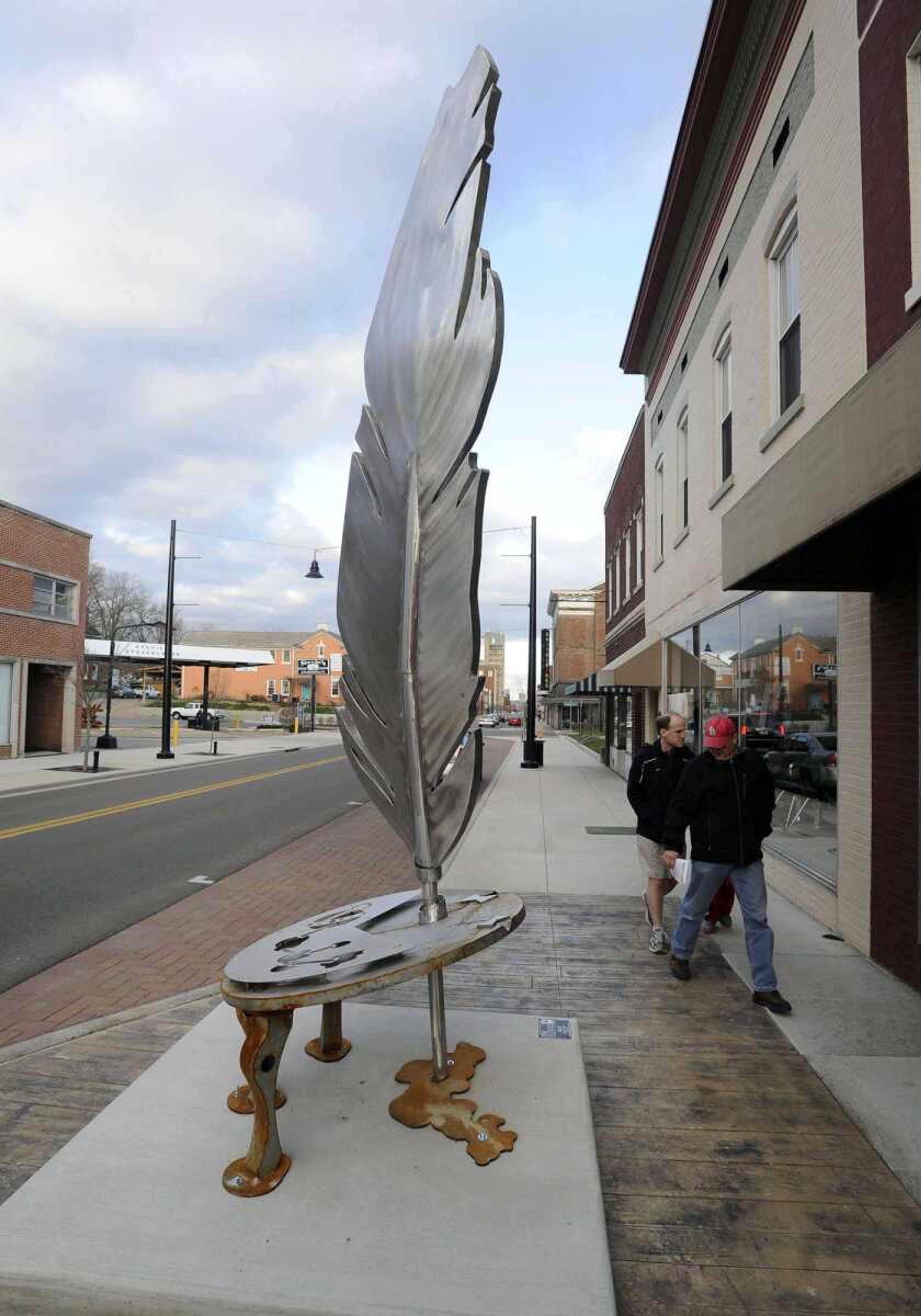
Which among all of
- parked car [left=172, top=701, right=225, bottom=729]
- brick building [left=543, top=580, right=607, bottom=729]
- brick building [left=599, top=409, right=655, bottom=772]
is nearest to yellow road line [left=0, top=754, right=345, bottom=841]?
brick building [left=599, top=409, right=655, bottom=772]

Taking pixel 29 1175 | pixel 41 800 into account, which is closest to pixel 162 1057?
pixel 29 1175

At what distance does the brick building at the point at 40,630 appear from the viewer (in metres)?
24.0

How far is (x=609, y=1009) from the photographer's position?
4.71 metres

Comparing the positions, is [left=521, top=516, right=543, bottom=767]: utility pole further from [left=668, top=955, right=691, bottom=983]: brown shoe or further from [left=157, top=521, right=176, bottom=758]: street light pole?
[left=668, top=955, right=691, bottom=983]: brown shoe

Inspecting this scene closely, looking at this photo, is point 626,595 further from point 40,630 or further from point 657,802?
point 40,630

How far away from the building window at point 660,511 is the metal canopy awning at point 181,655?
26.3 metres

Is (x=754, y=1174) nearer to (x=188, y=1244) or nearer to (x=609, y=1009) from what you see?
(x=609, y=1009)

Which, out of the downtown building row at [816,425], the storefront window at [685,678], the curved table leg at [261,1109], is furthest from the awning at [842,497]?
Result: the storefront window at [685,678]

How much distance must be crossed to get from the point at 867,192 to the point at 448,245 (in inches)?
156

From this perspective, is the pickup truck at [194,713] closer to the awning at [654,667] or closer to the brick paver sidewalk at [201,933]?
the awning at [654,667]

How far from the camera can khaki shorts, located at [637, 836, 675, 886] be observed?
5.89 metres

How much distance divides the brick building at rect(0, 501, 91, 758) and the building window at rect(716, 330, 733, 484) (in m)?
21.4

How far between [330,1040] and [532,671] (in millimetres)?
20649

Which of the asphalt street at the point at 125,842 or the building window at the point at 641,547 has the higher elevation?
the building window at the point at 641,547
